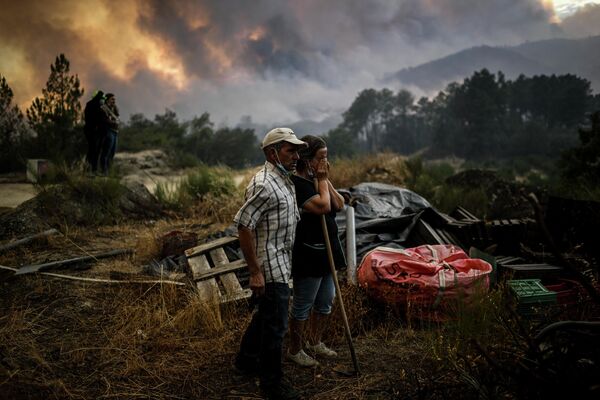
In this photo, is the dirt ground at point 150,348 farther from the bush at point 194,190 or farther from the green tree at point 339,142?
the green tree at point 339,142

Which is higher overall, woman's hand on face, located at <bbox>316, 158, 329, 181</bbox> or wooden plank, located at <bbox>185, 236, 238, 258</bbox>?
woman's hand on face, located at <bbox>316, 158, 329, 181</bbox>

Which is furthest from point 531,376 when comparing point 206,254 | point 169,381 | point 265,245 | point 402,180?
point 402,180

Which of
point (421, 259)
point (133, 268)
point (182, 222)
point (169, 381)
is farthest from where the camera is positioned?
point (182, 222)

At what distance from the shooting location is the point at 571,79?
4038 centimetres

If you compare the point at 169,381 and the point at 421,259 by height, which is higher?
the point at 421,259

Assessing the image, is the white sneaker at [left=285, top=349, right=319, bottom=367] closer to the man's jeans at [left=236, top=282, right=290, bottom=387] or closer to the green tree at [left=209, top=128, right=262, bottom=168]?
the man's jeans at [left=236, top=282, right=290, bottom=387]

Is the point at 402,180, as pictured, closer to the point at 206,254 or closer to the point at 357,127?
the point at 206,254

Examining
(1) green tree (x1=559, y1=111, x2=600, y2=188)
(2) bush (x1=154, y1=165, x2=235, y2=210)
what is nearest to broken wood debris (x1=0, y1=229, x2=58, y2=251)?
(2) bush (x1=154, y1=165, x2=235, y2=210)

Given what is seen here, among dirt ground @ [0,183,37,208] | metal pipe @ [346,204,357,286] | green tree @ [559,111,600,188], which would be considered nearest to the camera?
metal pipe @ [346,204,357,286]

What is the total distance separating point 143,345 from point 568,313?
3741 millimetres

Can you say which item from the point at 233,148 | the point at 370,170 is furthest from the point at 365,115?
the point at 370,170

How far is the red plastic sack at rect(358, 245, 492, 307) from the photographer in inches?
147

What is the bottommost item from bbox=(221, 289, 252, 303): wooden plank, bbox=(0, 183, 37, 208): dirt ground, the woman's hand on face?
bbox=(221, 289, 252, 303): wooden plank

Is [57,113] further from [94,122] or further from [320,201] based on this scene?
[320,201]
